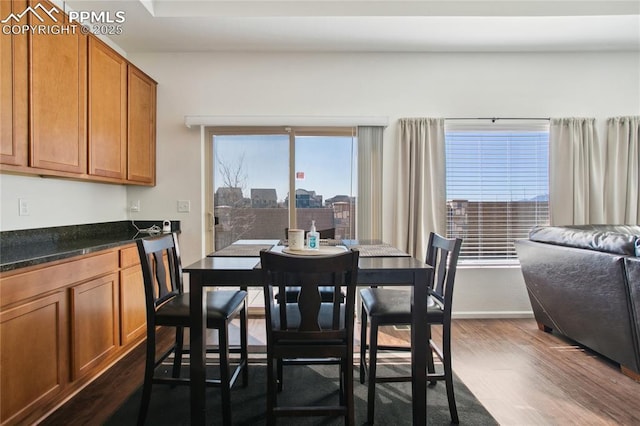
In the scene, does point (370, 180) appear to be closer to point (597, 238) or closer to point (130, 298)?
point (597, 238)

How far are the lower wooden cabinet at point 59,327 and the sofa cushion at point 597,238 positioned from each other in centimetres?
328

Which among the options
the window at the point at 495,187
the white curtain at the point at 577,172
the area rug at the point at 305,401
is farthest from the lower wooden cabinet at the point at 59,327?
the white curtain at the point at 577,172

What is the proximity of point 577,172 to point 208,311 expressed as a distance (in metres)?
3.59

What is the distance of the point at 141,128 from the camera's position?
316cm

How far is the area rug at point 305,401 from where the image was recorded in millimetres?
1813

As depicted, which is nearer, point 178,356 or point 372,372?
point 372,372

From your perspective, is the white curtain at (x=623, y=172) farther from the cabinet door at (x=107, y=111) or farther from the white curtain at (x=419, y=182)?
the cabinet door at (x=107, y=111)

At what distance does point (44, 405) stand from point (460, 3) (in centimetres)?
391

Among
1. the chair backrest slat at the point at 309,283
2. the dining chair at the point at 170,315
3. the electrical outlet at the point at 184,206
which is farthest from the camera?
the electrical outlet at the point at 184,206

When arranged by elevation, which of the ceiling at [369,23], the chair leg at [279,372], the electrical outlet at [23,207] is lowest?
the chair leg at [279,372]

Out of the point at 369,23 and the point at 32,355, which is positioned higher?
the point at 369,23

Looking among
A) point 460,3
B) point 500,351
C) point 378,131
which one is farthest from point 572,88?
point 500,351

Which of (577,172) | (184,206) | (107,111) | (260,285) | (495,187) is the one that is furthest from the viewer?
(495,187)

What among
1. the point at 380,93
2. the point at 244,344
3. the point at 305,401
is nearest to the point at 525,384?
the point at 305,401
